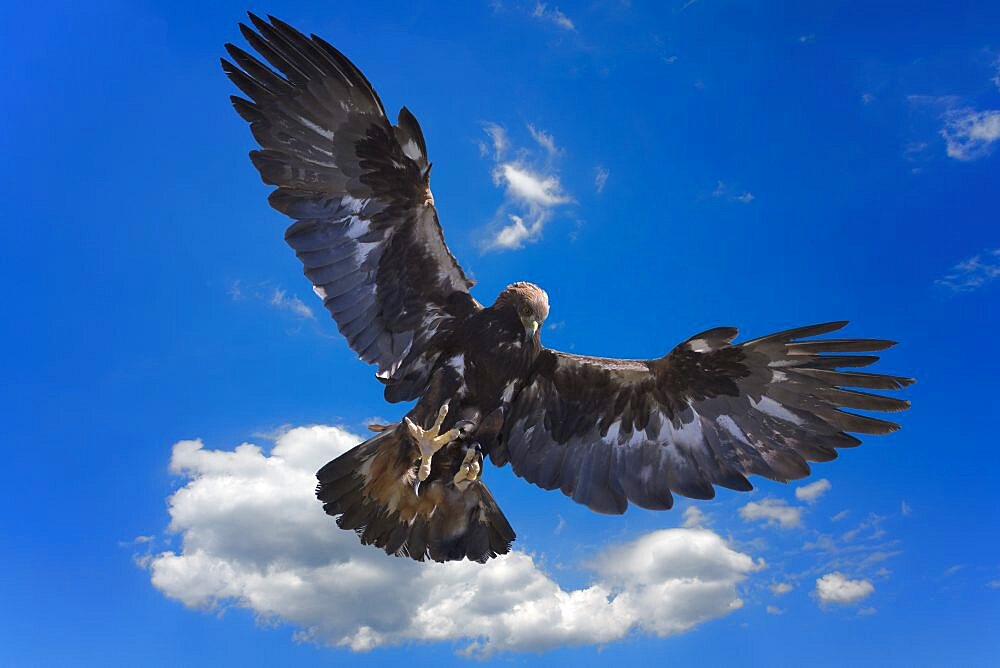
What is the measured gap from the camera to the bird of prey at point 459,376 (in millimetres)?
6305

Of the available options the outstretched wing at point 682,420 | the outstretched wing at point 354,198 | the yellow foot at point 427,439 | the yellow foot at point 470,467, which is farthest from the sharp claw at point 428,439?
the outstretched wing at point 682,420

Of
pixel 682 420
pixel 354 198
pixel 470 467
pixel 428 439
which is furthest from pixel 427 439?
pixel 682 420

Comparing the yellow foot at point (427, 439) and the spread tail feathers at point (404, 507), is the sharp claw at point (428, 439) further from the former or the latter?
the spread tail feathers at point (404, 507)

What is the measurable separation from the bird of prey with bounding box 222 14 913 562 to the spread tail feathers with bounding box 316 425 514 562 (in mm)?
13

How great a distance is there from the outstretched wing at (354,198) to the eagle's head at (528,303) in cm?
58

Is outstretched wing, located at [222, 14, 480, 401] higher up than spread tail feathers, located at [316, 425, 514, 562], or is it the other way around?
outstretched wing, located at [222, 14, 480, 401]

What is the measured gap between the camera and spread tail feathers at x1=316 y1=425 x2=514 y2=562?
6371 mm

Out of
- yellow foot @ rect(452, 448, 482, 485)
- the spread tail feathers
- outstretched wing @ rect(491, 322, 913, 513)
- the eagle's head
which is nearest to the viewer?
the eagle's head

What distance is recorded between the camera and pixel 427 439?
5.93 meters

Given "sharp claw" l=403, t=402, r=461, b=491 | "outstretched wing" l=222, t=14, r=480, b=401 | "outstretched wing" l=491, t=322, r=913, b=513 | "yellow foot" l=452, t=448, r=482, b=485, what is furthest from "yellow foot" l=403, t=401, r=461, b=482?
"outstretched wing" l=491, t=322, r=913, b=513

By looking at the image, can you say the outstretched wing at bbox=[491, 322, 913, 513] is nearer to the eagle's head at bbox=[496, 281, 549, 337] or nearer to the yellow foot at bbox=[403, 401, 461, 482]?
the eagle's head at bbox=[496, 281, 549, 337]

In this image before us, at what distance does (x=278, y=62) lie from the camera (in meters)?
6.23

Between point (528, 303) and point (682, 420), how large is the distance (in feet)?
8.00

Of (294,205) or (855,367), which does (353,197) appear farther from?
(855,367)
